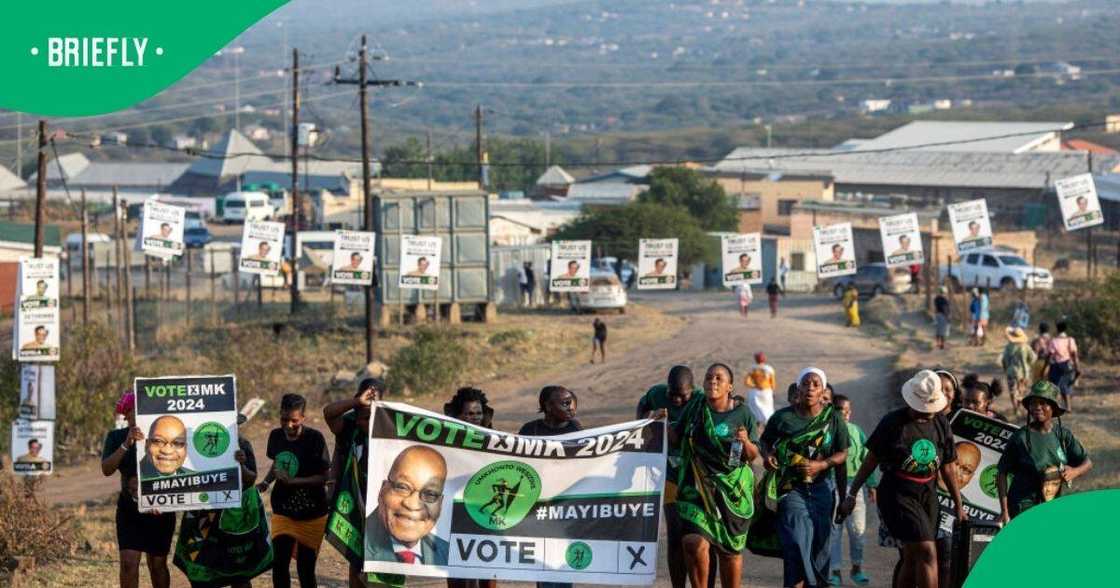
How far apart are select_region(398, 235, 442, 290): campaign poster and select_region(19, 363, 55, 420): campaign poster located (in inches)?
302

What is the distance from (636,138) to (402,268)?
15495cm

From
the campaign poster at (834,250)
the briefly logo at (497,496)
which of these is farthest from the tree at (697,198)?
the briefly logo at (497,496)

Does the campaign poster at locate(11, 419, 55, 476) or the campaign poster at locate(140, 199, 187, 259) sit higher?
the campaign poster at locate(140, 199, 187, 259)

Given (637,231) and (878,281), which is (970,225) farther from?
(637,231)

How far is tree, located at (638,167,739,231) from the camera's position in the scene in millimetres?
68938

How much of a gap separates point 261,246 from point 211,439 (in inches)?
735

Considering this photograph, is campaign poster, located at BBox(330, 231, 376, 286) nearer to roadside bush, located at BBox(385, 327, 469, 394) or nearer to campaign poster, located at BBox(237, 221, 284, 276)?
campaign poster, located at BBox(237, 221, 284, 276)

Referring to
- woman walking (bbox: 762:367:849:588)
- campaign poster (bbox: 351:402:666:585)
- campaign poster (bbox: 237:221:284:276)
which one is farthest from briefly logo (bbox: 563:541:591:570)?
campaign poster (bbox: 237:221:284:276)

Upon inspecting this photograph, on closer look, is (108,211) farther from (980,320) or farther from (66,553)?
(66,553)

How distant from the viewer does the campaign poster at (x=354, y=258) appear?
29.6 m

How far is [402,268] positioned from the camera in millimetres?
30438

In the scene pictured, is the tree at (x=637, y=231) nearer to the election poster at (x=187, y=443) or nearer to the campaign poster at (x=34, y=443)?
the campaign poster at (x=34, y=443)

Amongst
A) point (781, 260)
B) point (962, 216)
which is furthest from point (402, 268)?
point (781, 260)

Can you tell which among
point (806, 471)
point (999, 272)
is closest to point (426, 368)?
point (806, 471)
